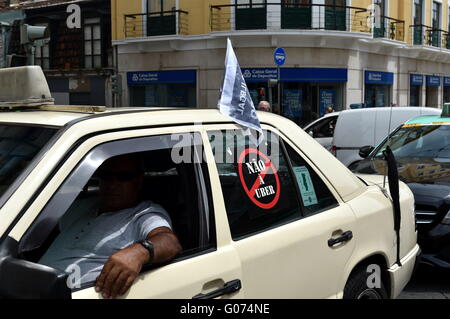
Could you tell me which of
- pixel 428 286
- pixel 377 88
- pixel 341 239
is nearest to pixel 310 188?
pixel 341 239

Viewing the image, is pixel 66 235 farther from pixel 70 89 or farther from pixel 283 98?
pixel 70 89

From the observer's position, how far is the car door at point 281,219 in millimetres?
2423

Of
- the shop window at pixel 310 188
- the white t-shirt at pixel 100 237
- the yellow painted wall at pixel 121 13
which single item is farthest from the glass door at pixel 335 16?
the white t-shirt at pixel 100 237

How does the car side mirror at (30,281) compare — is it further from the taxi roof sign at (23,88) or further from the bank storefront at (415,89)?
the bank storefront at (415,89)

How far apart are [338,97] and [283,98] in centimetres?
264

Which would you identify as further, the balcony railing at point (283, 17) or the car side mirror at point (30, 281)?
the balcony railing at point (283, 17)

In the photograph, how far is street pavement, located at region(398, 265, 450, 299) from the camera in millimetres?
4742

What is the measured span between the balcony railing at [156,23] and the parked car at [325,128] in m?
11.6

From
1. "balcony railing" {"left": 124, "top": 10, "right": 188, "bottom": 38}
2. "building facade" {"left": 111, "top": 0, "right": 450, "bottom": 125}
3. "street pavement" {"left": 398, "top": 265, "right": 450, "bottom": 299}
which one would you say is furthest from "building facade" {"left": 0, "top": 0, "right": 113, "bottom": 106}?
"street pavement" {"left": 398, "top": 265, "right": 450, "bottom": 299}

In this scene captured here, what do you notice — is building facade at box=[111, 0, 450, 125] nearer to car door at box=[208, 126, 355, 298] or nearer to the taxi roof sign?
car door at box=[208, 126, 355, 298]

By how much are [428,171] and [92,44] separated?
74.7 ft

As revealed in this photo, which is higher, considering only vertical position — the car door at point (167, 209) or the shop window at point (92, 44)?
the shop window at point (92, 44)

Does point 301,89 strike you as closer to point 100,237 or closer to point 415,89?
point 415,89
